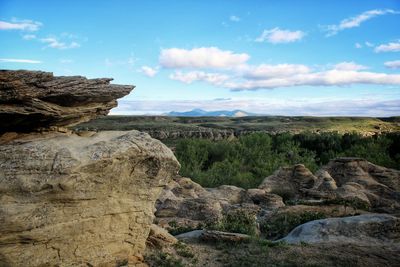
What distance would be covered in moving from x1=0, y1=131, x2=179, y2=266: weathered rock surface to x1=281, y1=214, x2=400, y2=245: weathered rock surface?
6.53m

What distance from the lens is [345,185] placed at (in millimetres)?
25672

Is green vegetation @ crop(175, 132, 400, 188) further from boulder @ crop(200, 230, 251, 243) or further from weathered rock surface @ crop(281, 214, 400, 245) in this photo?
boulder @ crop(200, 230, 251, 243)

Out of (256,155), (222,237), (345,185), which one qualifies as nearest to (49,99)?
(222,237)

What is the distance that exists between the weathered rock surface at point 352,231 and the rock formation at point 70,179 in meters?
6.60

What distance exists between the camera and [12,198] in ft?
31.6

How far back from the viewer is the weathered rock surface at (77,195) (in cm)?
970

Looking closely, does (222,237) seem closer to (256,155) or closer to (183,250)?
(183,250)

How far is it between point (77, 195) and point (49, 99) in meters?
2.65

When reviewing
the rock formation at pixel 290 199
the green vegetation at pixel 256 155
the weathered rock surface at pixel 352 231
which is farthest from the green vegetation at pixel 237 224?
the green vegetation at pixel 256 155

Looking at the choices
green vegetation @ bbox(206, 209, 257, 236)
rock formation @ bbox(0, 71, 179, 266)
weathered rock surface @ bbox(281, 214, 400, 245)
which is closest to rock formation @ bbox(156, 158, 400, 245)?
green vegetation @ bbox(206, 209, 257, 236)

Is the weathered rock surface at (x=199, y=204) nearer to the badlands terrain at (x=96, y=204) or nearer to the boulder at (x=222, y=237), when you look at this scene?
the badlands terrain at (x=96, y=204)

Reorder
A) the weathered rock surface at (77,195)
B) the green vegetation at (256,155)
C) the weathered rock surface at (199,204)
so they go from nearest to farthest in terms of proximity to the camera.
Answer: the weathered rock surface at (77,195) → the weathered rock surface at (199,204) → the green vegetation at (256,155)

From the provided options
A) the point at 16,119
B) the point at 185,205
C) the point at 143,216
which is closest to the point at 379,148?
the point at 185,205

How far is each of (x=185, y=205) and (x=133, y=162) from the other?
9.66m
